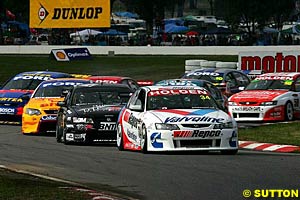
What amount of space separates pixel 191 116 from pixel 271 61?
20.9 metres

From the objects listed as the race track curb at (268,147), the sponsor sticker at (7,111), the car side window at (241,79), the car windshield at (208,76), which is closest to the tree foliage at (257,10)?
the car side window at (241,79)

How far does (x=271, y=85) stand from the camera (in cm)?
2484

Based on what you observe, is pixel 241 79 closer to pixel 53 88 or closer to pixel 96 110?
pixel 53 88

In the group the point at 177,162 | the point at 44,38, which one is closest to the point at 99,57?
the point at 44,38

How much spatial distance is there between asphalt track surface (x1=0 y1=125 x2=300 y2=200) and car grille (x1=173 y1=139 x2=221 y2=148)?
15 centimetres

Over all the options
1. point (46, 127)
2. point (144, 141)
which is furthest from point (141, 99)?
point (46, 127)

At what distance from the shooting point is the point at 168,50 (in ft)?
204

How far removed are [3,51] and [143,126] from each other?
2059 inches

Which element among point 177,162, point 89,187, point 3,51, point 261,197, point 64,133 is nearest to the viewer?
point 261,197

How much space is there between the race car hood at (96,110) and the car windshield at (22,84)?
7296mm

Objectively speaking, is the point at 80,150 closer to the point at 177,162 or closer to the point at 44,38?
the point at 177,162

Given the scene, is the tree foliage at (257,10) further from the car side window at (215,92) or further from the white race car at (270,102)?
the car side window at (215,92)

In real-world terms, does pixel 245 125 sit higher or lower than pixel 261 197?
lower

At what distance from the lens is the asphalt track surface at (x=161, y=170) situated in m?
10.6
